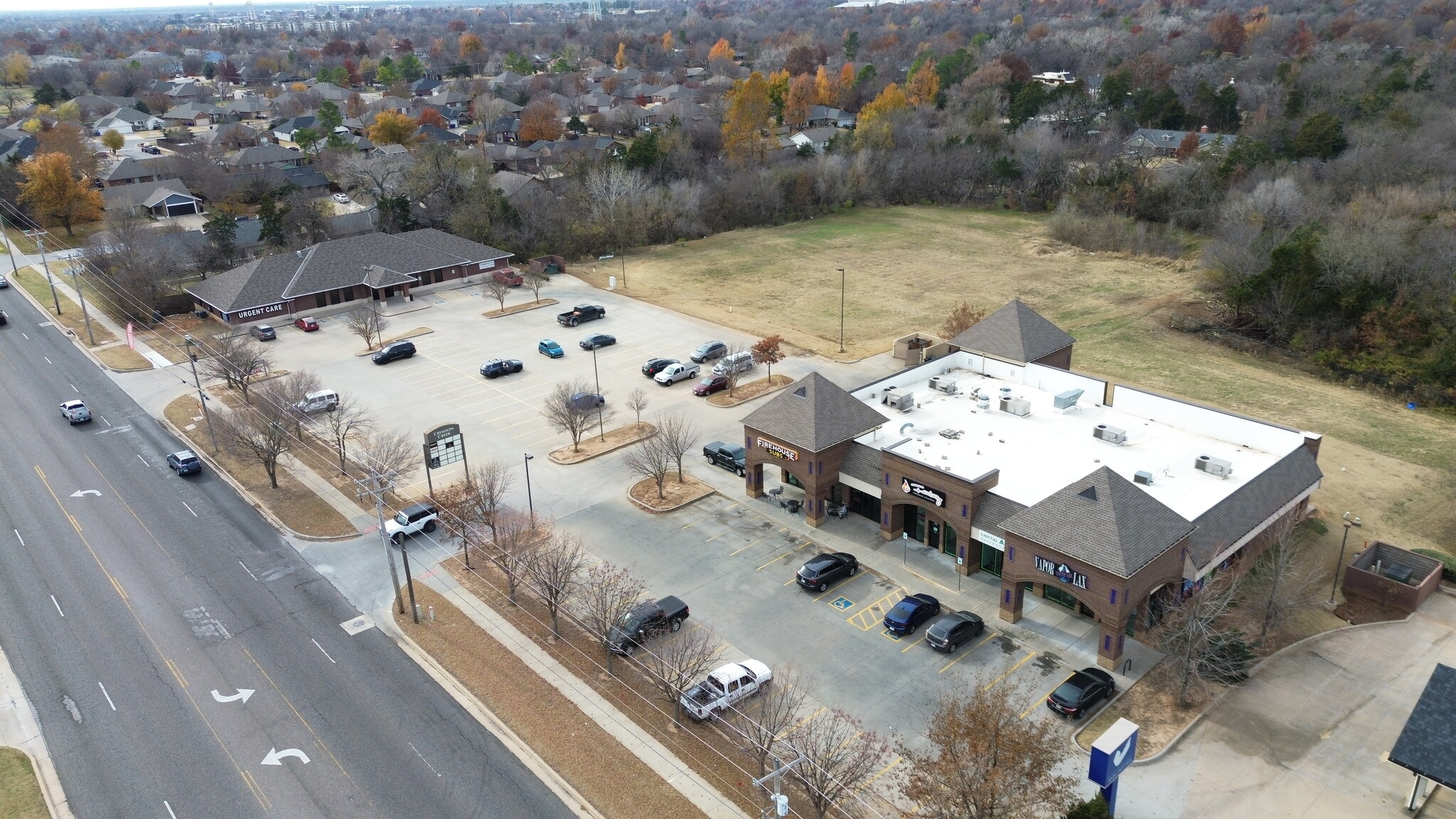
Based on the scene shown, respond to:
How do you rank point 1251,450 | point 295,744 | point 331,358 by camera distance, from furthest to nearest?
1. point 331,358
2. point 1251,450
3. point 295,744

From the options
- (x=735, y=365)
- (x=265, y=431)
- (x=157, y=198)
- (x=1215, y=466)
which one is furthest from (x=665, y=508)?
(x=157, y=198)

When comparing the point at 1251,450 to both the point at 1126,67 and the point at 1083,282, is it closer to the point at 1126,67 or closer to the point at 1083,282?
the point at 1083,282

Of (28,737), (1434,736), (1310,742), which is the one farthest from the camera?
(28,737)

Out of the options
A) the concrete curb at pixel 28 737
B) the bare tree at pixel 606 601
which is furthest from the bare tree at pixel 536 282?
the concrete curb at pixel 28 737

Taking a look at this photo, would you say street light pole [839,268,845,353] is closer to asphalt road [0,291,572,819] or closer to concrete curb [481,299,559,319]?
concrete curb [481,299,559,319]

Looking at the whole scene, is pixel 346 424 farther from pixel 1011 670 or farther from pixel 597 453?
pixel 1011 670

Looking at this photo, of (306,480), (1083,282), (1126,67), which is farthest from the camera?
(1126,67)

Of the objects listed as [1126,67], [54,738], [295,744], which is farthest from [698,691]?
[1126,67]
